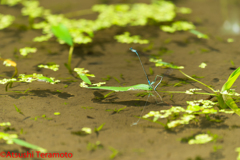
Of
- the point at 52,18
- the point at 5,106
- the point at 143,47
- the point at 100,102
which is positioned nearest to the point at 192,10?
the point at 143,47

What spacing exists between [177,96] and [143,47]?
0.98 m

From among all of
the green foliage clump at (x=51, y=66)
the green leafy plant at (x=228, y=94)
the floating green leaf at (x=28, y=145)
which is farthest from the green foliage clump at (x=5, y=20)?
the green leafy plant at (x=228, y=94)

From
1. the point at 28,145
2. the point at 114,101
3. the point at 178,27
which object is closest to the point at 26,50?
the point at 114,101

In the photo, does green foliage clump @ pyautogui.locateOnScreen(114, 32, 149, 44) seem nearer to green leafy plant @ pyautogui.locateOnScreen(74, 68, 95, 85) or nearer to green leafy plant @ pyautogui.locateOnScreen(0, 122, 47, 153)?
green leafy plant @ pyautogui.locateOnScreen(74, 68, 95, 85)

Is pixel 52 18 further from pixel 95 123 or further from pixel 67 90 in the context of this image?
pixel 95 123

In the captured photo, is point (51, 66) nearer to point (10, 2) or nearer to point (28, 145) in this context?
point (28, 145)

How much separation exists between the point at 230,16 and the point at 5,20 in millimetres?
3141

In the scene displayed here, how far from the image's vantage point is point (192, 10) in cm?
352

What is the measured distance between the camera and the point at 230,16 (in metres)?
3.26

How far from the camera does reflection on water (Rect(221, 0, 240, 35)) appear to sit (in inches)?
114

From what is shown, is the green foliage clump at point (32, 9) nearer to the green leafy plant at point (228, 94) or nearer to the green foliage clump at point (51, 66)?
the green foliage clump at point (51, 66)

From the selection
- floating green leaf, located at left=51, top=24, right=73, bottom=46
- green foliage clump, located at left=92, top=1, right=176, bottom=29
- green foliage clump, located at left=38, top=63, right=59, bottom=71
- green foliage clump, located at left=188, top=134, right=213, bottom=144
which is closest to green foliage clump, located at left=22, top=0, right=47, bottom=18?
green foliage clump, located at left=92, top=1, right=176, bottom=29

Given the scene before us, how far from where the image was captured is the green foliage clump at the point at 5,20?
2.99 m

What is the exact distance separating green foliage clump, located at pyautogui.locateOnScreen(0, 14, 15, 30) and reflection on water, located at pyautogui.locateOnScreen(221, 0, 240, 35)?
9.16 ft
